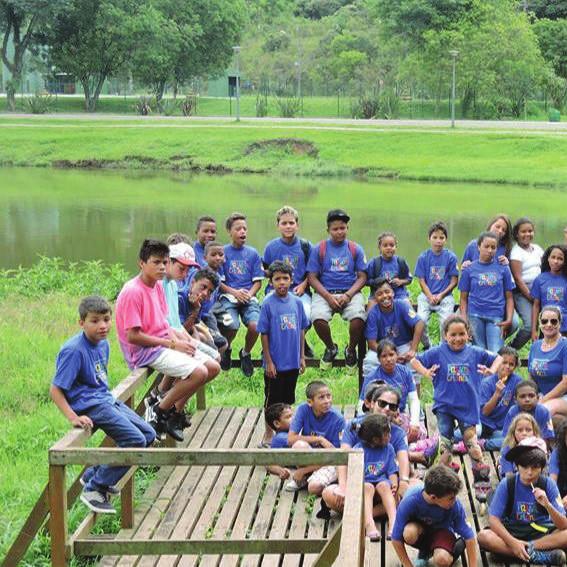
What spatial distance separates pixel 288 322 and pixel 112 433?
7.71 ft

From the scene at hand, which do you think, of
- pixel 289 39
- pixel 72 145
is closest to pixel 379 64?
pixel 289 39

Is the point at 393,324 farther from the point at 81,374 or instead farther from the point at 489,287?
the point at 81,374

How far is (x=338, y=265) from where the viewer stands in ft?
30.1

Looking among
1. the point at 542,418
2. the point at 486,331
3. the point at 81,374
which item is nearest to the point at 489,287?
the point at 486,331

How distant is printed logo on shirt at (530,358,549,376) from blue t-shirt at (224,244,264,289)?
2.62 meters

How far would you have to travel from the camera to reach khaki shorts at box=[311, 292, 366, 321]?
905 centimetres

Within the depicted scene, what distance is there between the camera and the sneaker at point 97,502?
19.3 ft

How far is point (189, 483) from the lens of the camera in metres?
7.18

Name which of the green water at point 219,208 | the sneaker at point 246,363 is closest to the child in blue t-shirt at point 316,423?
the sneaker at point 246,363

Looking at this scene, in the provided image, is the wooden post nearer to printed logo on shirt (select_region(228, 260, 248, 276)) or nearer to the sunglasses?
the sunglasses

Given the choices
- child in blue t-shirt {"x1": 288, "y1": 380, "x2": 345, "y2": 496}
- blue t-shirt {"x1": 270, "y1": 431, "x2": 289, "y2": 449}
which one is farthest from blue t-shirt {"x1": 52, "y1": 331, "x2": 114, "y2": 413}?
blue t-shirt {"x1": 270, "y1": 431, "x2": 289, "y2": 449}

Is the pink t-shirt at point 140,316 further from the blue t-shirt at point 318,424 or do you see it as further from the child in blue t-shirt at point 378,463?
the child in blue t-shirt at point 378,463

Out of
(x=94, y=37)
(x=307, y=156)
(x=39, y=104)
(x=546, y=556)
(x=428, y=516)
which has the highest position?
(x=94, y=37)

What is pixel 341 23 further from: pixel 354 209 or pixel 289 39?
pixel 354 209
